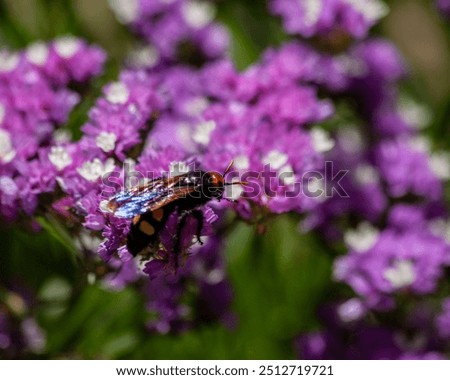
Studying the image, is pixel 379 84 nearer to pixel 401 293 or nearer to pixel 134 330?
pixel 401 293

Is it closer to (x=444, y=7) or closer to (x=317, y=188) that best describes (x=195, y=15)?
(x=317, y=188)

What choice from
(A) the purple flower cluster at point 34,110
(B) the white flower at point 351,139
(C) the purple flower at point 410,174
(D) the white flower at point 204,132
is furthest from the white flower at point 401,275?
(A) the purple flower cluster at point 34,110

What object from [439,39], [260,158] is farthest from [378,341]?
[439,39]

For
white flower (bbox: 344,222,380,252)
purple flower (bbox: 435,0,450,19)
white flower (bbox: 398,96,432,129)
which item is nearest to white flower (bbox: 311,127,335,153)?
white flower (bbox: 344,222,380,252)

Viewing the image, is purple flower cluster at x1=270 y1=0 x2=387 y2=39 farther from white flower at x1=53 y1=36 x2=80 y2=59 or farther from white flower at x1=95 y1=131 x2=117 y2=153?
white flower at x1=95 y1=131 x2=117 y2=153

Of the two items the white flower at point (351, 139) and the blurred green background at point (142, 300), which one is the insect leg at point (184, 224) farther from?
the white flower at point (351, 139)

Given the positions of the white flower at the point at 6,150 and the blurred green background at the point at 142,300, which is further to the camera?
the blurred green background at the point at 142,300
